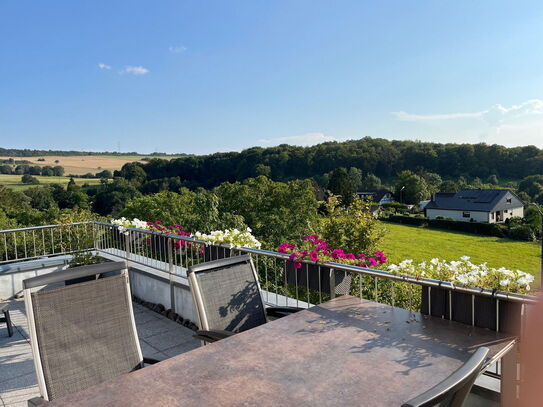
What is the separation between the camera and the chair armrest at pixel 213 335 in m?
→ 2.23

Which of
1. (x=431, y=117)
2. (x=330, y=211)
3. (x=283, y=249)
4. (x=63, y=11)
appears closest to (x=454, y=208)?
(x=431, y=117)

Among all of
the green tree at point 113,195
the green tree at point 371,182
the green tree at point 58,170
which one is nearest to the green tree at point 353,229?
the green tree at point 113,195

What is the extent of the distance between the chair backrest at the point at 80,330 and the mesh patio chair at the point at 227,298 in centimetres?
40

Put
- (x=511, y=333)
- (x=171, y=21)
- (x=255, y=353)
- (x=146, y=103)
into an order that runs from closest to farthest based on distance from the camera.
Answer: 1. (x=255, y=353)
2. (x=511, y=333)
3. (x=171, y=21)
4. (x=146, y=103)

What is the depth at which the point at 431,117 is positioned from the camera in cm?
6156

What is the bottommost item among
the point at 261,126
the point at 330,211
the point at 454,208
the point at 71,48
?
the point at 454,208

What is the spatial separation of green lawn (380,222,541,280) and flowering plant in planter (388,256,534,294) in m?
33.5

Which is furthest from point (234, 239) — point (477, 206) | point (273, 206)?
point (477, 206)

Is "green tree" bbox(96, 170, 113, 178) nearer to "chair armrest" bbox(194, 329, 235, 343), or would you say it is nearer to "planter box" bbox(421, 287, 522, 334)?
"chair armrest" bbox(194, 329, 235, 343)

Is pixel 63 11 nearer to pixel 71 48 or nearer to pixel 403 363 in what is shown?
pixel 71 48

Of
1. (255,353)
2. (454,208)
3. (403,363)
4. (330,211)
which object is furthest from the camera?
(454,208)

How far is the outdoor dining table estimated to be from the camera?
1.51 meters

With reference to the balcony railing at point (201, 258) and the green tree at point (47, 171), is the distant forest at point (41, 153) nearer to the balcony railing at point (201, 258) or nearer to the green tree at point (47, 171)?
the green tree at point (47, 171)

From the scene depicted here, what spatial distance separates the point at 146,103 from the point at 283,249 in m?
35.5
